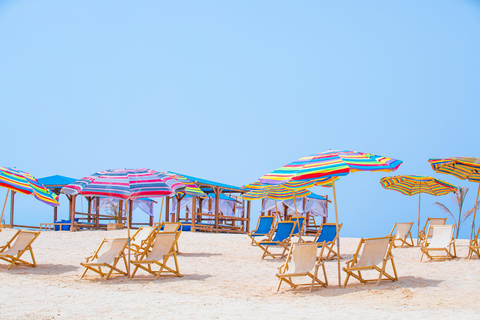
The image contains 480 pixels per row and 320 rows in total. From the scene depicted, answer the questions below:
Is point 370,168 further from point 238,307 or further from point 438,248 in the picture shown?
point 438,248

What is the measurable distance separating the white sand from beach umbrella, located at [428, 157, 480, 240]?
1.43m

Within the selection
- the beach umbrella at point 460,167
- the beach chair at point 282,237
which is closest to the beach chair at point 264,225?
the beach chair at point 282,237

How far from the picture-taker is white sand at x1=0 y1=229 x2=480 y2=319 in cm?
491

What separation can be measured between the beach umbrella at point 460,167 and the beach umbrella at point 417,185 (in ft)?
12.8

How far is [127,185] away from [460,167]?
565 centimetres

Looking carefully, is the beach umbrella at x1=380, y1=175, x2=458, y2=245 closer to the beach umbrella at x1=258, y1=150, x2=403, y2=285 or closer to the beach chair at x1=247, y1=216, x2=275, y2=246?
the beach chair at x1=247, y1=216, x2=275, y2=246

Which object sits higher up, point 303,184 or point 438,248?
point 303,184

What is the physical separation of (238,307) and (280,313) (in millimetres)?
535

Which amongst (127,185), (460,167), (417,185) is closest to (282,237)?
(460,167)

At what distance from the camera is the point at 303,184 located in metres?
11.3

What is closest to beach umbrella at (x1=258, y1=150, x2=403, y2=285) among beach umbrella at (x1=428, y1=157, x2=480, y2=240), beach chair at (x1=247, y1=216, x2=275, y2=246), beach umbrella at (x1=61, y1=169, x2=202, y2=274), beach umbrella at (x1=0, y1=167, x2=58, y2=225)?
beach umbrella at (x1=61, y1=169, x2=202, y2=274)

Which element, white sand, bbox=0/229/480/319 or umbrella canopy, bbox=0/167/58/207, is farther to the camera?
umbrella canopy, bbox=0/167/58/207

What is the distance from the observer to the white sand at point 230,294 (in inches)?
193

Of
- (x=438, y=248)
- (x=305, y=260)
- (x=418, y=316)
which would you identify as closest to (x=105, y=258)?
(x=305, y=260)
